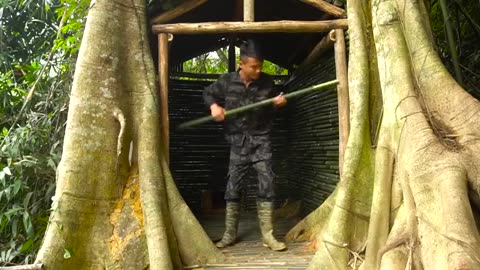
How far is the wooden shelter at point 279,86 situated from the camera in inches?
165

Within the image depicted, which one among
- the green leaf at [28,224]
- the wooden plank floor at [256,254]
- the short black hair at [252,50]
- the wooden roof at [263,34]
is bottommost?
the wooden plank floor at [256,254]

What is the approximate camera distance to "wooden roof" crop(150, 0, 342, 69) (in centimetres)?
502

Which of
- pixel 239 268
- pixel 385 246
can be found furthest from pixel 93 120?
pixel 385 246

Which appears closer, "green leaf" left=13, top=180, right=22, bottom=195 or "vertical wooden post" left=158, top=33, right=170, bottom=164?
"vertical wooden post" left=158, top=33, right=170, bottom=164

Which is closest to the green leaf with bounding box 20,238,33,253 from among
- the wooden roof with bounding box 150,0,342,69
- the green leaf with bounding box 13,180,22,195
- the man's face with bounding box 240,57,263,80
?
the green leaf with bounding box 13,180,22,195

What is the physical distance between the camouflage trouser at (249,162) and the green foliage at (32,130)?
6.00 ft

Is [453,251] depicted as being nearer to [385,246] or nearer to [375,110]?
[385,246]

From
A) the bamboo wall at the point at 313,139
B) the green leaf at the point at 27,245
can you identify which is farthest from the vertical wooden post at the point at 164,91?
the bamboo wall at the point at 313,139

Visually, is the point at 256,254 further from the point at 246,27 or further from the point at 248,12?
the point at 248,12

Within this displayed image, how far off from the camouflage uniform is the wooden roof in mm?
886

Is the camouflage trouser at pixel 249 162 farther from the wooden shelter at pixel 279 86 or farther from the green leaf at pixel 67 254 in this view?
the green leaf at pixel 67 254

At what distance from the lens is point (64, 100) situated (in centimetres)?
495

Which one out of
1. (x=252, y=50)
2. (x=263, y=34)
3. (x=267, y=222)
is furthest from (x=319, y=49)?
(x=267, y=222)

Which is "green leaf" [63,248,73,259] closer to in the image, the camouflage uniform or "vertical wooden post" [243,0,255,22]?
the camouflage uniform
